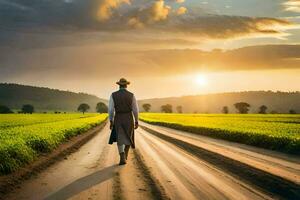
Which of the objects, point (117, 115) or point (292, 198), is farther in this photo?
point (117, 115)

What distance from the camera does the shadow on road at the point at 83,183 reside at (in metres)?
10.2

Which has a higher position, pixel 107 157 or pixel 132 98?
pixel 132 98

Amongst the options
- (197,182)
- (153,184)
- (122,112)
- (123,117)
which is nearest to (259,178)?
(197,182)

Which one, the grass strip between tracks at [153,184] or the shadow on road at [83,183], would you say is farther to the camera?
the shadow on road at [83,183]

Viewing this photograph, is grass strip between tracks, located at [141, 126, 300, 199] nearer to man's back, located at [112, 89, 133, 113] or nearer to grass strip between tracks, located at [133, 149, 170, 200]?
grass strip between tracks, located at [133, 149, 170, 200]

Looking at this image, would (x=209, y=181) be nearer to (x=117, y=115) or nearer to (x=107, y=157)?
(x=117, y=115)

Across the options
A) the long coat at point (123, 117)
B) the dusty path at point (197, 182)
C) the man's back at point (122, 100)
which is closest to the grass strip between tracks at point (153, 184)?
the dusty path at point (197, 182)

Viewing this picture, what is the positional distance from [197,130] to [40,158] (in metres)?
28.1

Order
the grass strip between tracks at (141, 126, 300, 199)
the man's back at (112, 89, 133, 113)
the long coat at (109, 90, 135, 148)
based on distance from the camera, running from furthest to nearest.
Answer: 1. the man's back at (112, 89, 133, 113)
2. the long coat at (109, 90, 135, 148)
3. the grass strip between tracks at (141, 126, 300, 199)

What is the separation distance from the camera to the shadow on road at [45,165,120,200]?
10.2 metres

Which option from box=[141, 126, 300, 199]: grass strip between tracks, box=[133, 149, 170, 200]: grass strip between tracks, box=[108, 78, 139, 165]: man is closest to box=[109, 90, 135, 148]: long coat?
box=[108, 78, 139, 165]: man

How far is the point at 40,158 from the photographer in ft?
60.3

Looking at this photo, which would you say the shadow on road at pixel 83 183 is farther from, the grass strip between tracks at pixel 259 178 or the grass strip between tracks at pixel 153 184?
the grass strip between tracks at pixel 259 178

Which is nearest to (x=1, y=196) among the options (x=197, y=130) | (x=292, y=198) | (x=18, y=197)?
(x=18, y=197)
